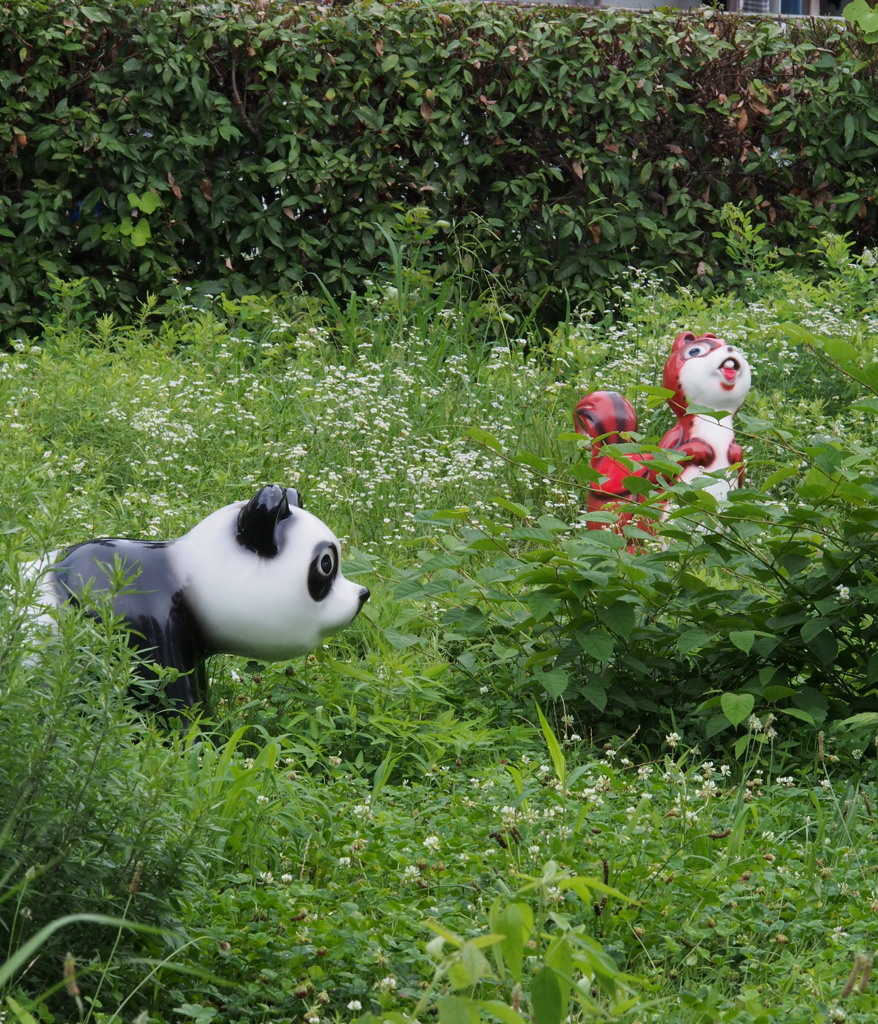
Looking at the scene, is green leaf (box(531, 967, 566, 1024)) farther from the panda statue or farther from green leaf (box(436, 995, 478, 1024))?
the panda statue

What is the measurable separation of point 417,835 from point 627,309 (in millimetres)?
4973

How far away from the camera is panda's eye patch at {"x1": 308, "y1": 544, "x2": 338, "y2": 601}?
127 inches

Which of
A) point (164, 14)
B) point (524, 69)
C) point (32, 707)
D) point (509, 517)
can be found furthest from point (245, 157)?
point (32, 707)

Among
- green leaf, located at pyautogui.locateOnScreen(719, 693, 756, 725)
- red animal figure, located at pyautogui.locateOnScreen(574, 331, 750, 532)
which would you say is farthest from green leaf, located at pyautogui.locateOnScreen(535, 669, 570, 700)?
red animal figure, located at pyautogui.locateOnScreen(574, 331, 750, 532)

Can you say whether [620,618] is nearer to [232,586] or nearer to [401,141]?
[232,586]

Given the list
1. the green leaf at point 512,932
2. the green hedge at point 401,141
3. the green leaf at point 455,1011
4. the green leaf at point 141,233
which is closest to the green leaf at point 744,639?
the green leaf at point 512,932

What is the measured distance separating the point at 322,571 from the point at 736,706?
1.08 metres

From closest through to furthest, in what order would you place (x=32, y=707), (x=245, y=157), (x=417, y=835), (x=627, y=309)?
(x=32, y=707) → (x=417, y=835) → (x=627, y=309) → (x=245, y=157)

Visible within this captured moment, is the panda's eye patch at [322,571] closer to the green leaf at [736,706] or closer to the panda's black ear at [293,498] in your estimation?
A: the panda's black ear at [293,498]

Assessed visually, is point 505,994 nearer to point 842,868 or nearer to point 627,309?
point 842,868

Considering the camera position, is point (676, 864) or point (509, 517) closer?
point (676, 864)

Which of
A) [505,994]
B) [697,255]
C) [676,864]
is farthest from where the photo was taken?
[697,255]

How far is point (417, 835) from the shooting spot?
287 centimetres

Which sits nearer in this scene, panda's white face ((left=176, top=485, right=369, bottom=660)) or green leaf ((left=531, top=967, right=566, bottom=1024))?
green leaf ((left=531, top=967, right=566, bottom=1024))
